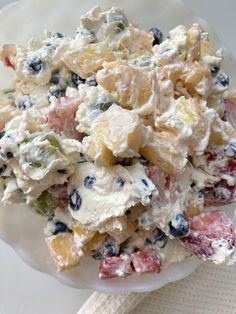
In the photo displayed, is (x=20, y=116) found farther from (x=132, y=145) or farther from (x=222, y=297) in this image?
(x=222, y=297)

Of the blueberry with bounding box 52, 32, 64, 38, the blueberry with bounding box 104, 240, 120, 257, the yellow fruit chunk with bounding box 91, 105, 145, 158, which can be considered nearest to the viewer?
the yellow fruit chunk with bounding box 91, 105, 145, 158

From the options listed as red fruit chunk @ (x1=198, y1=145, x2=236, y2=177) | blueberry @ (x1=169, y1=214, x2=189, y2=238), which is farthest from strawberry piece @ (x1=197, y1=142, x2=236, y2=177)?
blueberry @ (x1=169, y1=214, x2=189, y2=238)

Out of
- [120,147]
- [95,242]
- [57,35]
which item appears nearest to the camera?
[120,147]

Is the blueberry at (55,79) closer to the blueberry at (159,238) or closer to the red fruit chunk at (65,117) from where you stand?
the red fruit chunk at (65,117)

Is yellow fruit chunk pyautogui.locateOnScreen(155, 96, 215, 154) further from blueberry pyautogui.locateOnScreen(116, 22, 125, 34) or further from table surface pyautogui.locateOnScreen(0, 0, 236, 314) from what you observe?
table surface pyautogui.locateOnScreen(0, 0, 236, 314)

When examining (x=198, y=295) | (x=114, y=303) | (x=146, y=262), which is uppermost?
(x=146, y=262)

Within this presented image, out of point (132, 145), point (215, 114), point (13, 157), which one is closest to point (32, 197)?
point (13, 157)

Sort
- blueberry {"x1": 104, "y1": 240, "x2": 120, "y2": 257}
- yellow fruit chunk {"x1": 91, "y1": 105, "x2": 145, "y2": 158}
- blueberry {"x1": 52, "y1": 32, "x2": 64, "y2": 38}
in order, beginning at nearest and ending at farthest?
yellow fruit chunk {"x1": 91, "y1": 105, "x2": 145, "y2": 158}, blueberry {"x1": 104, "y1": 240, "x2": 120, "y2": 257}, blueberry {"x1": 52, "y1": 32, "x2": 64, "y2": 38}

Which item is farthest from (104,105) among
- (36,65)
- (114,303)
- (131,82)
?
(114,303)

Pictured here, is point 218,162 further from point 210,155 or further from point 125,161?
point 125,161
